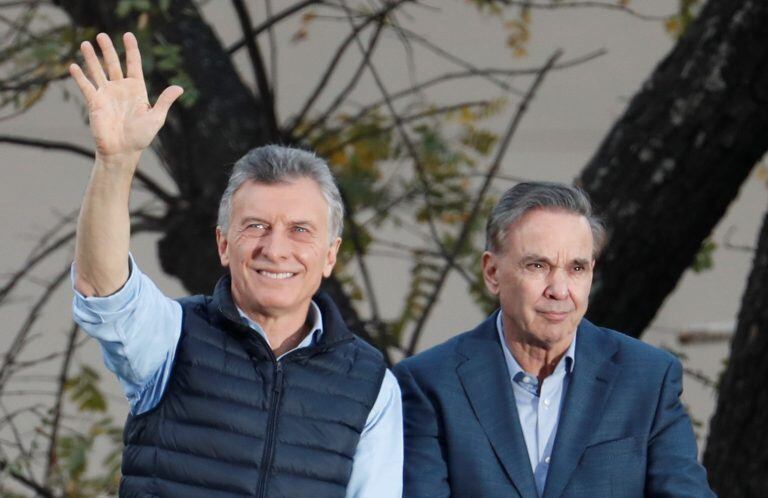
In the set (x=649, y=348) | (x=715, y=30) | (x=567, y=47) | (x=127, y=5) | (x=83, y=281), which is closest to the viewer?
(x=83, y=281)

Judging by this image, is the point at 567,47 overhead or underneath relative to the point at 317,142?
overhead

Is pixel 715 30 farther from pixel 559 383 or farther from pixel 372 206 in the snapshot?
pixel 559 383

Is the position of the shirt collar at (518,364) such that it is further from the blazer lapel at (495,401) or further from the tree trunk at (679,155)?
the tree trunk at (679,155)

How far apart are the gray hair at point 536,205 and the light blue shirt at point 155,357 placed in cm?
37

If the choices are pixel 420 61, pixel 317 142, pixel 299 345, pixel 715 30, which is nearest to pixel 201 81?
pixel 317 142

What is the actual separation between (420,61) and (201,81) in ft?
10.2

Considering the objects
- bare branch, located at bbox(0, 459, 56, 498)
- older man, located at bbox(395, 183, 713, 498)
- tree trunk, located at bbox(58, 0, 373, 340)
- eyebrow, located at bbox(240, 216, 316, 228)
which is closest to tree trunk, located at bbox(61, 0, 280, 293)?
tree trunk, located at bbox(58, 0, 373, 340)

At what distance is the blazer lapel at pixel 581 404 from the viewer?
3.28 meters

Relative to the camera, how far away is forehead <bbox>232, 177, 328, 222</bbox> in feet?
10.3

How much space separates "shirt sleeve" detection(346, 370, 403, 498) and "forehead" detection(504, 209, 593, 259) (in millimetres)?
385

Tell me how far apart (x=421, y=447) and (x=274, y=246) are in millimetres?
541

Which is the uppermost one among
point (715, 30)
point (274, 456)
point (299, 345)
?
point (715, 30)

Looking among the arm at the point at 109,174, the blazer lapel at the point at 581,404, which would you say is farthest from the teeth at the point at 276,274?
the blazer lapel at the point at 581,404

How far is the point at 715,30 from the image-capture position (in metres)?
5.01
